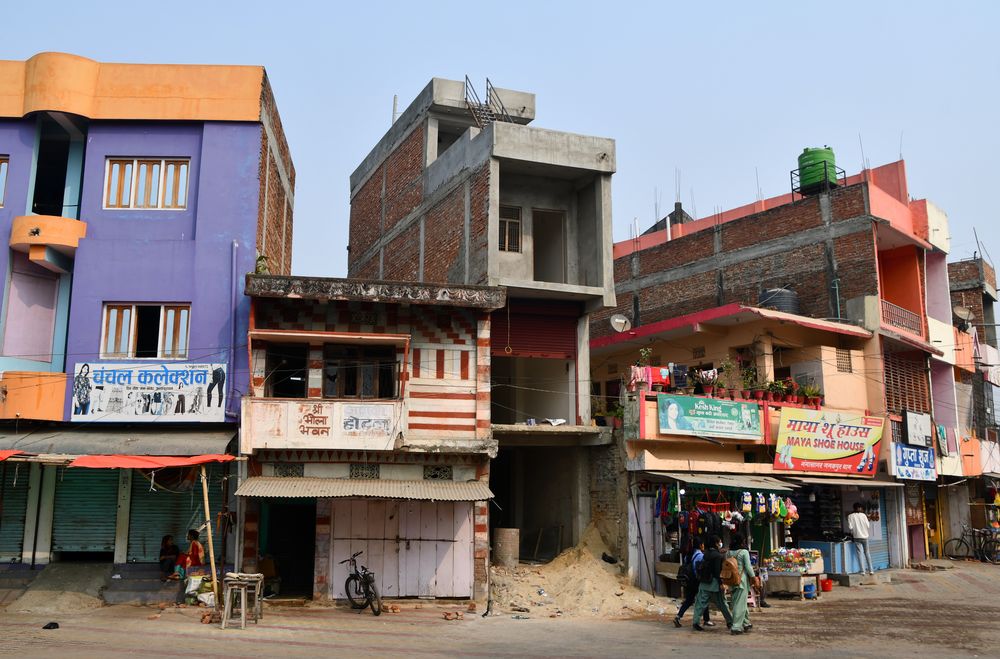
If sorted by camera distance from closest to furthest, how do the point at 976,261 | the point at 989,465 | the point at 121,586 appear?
the point at 121,586
the point at 989,465
the point at 976,261

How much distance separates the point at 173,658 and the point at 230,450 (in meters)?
6.56

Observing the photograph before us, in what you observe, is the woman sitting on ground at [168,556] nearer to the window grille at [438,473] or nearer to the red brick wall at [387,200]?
the window grille at [438,473]

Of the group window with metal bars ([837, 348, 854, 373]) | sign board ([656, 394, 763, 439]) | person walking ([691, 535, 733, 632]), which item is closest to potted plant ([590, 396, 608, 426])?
sign board ([656, 394, 763, 439])

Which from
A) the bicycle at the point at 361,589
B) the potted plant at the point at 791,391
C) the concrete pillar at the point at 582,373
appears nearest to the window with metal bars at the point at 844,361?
the potted plant at the point at 791,391

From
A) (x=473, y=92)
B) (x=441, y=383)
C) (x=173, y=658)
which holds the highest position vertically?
(x=473, y=92)

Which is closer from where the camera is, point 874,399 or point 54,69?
point 54,69

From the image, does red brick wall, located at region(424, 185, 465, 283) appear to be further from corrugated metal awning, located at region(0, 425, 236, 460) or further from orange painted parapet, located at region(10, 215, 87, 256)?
orange painted parapet, located at region(10, 215, 87, 256)

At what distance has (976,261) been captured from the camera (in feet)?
125

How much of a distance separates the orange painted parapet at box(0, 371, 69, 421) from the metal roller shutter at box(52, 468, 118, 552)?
4.59ft

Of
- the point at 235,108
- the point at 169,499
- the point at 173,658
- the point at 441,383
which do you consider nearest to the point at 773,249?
the point at 441,383

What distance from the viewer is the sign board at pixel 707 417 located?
21.5 metres

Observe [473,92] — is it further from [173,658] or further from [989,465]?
[989,465]

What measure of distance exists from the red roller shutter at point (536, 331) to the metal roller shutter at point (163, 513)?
7.91 meters

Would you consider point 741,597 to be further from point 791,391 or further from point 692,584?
point 791,391
